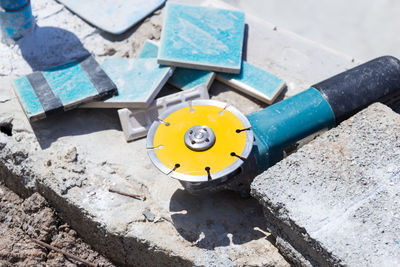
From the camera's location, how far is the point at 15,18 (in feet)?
15.4

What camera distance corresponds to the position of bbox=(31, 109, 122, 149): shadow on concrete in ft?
13.4

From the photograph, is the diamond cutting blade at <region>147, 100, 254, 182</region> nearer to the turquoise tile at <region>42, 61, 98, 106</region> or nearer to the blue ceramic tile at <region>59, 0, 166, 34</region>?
the turquoise tile at <region>42, 61, 98, 106</region>

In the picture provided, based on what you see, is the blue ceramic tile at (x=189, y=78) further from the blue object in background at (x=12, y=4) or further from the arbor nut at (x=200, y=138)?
the blue object in background at (x=12, y=4)

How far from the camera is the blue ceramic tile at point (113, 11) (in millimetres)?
4977

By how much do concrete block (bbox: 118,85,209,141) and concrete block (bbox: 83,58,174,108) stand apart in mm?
59

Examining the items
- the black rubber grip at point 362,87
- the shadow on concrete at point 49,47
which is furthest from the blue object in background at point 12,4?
the black rubber grip at point 362,87

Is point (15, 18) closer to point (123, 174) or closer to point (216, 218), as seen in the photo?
point (123, 174)

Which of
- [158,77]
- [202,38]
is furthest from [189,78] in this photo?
[202,38]

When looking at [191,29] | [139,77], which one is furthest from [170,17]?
[139,77]

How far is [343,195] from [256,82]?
5.01 feet

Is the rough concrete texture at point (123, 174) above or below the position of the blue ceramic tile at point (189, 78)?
below

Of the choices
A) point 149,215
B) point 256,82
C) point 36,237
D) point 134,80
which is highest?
point 256,82

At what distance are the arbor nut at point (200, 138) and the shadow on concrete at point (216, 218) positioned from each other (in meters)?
0.53

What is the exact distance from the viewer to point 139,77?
426 centimetres
